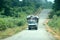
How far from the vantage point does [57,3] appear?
94.6 metres

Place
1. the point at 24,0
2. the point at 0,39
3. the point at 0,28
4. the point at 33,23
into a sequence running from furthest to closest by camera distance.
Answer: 1. the point at 24,0
2. the point at 33,23
3. the point at 0,28
4. the point at 0,39

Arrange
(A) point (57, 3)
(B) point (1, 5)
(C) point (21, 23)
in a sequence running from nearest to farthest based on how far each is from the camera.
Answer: (C) point (21, 23) → (B) point (1, 5) → (A) point (57, 3)

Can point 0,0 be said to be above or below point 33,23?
above

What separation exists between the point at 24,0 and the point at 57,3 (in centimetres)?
3496

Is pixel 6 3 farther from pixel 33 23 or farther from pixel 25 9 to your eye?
pixel 25 9

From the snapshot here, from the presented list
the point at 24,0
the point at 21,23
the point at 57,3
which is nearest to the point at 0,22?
the point at 21,23

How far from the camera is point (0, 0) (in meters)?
70.6

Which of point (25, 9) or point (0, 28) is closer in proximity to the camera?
point (0, 28)

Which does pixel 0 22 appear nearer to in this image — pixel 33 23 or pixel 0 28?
pixel 0 28

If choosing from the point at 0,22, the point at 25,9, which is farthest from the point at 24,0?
the point at 0,22

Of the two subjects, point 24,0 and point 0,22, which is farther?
point 24,0

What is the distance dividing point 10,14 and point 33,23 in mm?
23082

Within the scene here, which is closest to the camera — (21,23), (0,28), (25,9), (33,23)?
(0,28)

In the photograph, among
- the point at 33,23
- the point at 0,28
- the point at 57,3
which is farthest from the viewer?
the point at 57,3
